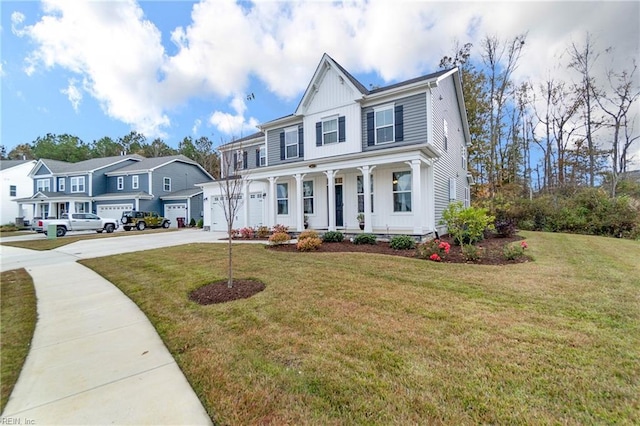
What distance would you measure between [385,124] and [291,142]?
5.29m

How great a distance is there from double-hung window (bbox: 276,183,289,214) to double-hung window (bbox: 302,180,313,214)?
1.12m

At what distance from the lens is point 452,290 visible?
194 inches

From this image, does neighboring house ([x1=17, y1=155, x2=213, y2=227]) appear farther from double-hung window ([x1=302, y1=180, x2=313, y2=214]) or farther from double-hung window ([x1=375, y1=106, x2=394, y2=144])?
double-hung window ([x1=375, y1=106, x2=394, y2=144])

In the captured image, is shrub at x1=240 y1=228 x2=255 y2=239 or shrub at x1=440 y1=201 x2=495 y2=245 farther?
shrub at x1=240 y1=228 x2=255 y2=239

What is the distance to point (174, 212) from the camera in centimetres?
2727

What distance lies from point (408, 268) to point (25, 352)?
6.46 metres

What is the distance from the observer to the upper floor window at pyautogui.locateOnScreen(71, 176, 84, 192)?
1148 inches

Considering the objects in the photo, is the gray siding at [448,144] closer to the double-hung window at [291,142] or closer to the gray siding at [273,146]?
the double-hung window at [291,142]

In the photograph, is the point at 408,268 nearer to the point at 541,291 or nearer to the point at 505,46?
the point at 541,291

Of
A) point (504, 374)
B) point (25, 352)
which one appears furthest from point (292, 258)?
point (504, 374)

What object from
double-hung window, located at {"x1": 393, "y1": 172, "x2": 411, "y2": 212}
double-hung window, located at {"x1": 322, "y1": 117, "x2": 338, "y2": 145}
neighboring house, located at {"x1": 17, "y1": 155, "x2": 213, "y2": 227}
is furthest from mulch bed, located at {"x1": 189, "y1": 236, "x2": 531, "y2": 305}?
neighboring house, located at {"x1": 17, "y1": 155, "x2": 213, "y2": 227}

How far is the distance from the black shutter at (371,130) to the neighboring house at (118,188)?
65.2 feet

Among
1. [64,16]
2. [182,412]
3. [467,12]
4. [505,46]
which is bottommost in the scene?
[182,412]

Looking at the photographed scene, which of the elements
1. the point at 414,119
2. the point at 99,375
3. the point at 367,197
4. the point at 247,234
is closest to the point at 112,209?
the point at 247,234
